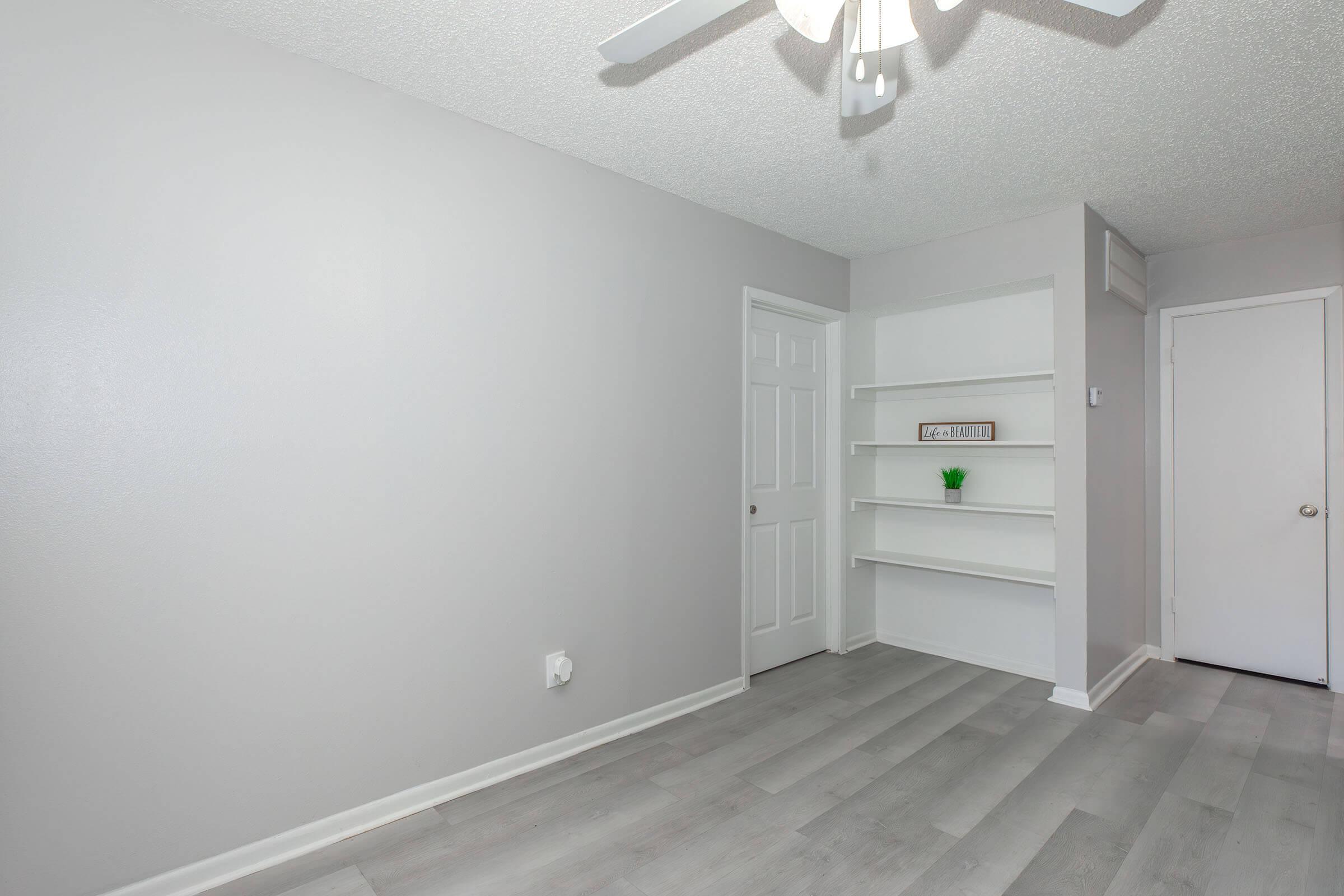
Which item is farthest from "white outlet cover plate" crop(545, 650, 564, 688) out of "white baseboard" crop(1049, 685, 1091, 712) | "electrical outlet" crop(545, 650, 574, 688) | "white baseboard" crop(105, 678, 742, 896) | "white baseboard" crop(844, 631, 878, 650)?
"white baseboard" crop(1049, 685, 1091, 712)

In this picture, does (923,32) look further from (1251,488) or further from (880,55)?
(1251,488)

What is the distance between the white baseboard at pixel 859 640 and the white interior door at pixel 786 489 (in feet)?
0.52

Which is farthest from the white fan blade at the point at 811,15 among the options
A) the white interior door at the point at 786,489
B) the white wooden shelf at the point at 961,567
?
the white wooden shelf at the point at 961,567

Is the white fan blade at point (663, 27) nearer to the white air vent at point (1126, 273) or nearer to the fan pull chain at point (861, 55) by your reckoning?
the fan pull chain at point (861, 55)

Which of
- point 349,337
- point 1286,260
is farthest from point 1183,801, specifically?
point 349,337

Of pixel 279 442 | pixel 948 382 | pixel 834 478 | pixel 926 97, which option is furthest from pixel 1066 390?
pixel 279 442

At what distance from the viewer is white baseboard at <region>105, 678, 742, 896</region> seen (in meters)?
1.91

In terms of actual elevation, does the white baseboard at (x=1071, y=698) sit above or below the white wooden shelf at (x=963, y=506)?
below

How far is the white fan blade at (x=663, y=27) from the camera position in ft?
4.69

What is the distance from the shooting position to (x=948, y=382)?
3.88 meters

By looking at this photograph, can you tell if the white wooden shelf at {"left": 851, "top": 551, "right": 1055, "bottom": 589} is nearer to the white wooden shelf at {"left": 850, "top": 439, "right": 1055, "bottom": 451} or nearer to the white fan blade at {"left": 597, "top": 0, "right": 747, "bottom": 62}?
the white wooden shelf at {"left": 850, "top": 439, "right": 1055, "bottom": 451}

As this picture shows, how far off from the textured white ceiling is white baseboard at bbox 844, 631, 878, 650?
2.58 meters

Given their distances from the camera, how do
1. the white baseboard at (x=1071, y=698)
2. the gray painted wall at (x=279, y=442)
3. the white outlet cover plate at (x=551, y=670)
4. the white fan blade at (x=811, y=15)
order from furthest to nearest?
the white baseboard at (x=1071, y=698), the white outlet cover plate at (x=551, y=670), the gray painted wall at (x=279, y=442), the white fan blade at (x=811, y=15)

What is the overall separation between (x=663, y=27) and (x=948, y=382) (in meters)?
2.91
